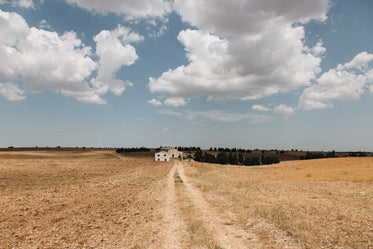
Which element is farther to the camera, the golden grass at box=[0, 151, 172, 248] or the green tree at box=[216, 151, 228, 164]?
the green tree at box=[216, 151, 228, 164]

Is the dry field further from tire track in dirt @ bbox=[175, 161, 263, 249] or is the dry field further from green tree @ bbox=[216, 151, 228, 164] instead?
green tree @ bbox=[216, 151, 228, 164]

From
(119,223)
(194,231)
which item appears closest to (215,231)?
(194,231)

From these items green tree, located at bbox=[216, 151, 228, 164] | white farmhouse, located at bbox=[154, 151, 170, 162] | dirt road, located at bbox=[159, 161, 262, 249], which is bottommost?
green tree, located at bbox=[216, 151, 228, 164]

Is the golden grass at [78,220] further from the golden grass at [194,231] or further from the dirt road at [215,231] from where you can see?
the golden grass at [194,231]

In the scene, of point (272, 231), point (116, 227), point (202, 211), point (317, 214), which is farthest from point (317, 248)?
point (116, 227)

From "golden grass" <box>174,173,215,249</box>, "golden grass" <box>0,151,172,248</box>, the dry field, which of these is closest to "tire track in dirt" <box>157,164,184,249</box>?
the dry field

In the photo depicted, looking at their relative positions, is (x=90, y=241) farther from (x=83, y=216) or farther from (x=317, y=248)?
(x=317, y=248)

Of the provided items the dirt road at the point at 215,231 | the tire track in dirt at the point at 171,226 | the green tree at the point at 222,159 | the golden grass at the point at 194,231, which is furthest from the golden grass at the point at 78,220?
the green tree at the point at 222,159

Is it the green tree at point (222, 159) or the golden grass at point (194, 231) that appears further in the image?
the green tree at point (222, 159)

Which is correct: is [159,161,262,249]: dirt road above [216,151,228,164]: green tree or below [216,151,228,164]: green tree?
above

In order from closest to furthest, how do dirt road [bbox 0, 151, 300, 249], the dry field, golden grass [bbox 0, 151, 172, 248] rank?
the dry field, dirt road [bbox 0, 151, 300, 249], golden grass [bbox 0, 151, 172, 248]

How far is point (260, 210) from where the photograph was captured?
1507 centimetres

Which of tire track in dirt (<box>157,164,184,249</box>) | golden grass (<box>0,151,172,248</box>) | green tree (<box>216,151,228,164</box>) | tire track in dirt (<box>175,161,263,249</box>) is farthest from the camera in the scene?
green tree (<box>216,151,228,164</box>)

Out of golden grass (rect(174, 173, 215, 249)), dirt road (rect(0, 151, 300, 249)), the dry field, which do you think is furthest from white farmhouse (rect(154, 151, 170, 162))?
golden grass (rect(174, 173, 215, 249))
